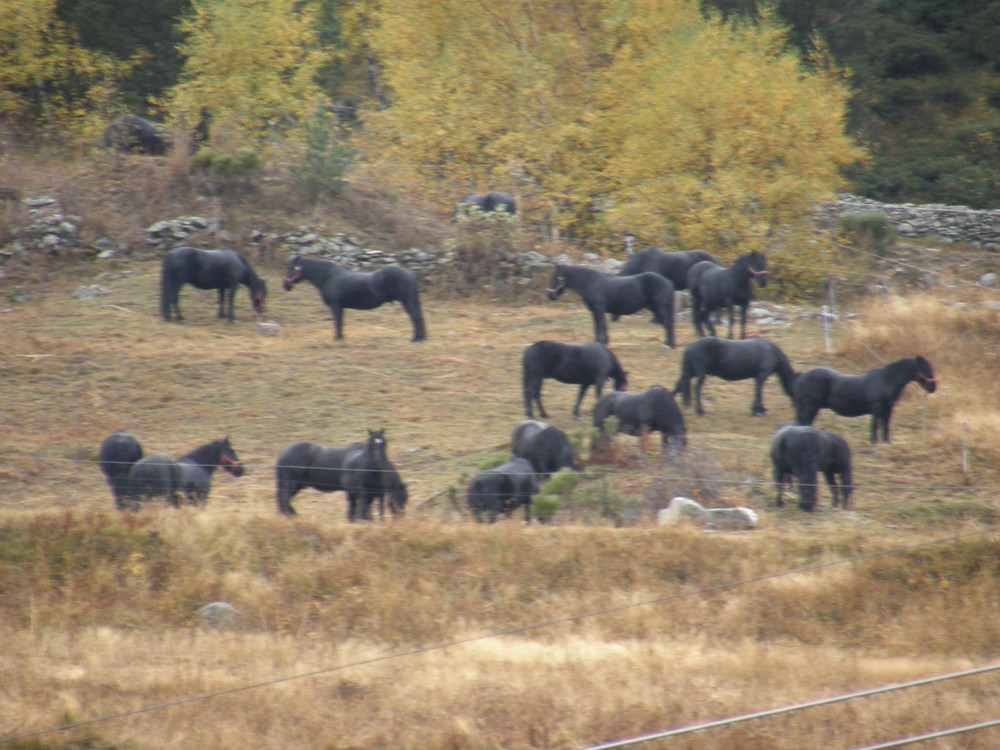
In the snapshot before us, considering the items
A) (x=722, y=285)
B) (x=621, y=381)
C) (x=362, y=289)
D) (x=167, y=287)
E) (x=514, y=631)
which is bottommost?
(x=514, y=631)

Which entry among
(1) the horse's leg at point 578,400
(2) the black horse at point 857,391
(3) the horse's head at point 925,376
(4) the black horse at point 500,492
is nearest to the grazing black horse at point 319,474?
(4) the black horse at point 500,492

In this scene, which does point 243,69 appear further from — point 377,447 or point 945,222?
point 377,447

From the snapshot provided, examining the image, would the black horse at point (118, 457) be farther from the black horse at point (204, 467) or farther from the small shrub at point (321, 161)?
the small shrub at point (321, 161)

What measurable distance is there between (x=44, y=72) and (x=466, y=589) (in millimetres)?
24197

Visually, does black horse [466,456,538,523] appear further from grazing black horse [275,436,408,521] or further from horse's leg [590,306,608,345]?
horse's leg [590,306,608,345]

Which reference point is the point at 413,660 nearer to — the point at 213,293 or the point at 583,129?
the point at 213,293

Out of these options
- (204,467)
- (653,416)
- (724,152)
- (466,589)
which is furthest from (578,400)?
(724,152)

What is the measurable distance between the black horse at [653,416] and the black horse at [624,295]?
198 inches

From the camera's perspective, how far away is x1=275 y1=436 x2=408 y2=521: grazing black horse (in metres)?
13.0

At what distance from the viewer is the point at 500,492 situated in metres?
12.9

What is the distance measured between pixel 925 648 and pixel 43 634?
8915mm

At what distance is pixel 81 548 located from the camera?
1241cm

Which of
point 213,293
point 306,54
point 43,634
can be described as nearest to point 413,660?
point 43,634

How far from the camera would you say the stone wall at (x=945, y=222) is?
3322 cm
